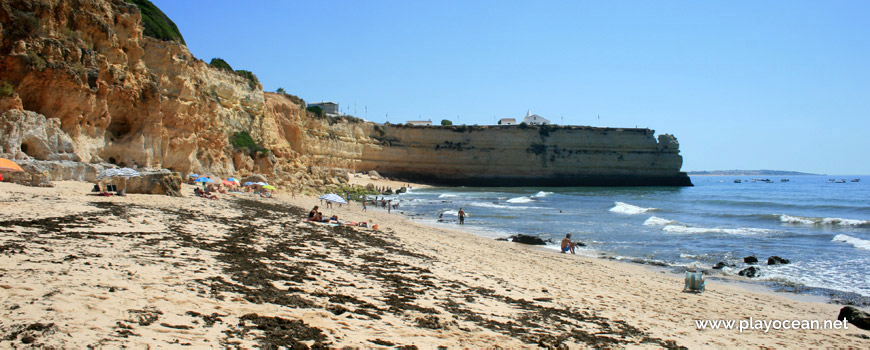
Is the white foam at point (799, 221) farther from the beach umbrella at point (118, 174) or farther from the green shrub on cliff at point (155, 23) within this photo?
the green shrub on cliff at point (155, 23)

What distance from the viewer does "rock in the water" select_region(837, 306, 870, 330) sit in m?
7.28

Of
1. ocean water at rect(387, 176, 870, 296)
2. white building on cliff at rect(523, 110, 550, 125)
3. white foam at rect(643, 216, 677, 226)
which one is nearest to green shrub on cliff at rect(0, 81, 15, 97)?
ocean water at rect(387, 176, 870, 296)

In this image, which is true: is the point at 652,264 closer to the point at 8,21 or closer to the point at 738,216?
the point at 738,216

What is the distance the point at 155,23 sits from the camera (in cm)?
3066

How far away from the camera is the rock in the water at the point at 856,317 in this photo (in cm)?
728

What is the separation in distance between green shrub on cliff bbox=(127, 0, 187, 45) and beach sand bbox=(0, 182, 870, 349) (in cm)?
2017

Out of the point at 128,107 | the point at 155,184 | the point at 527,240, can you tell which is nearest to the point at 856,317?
the point at 527,240

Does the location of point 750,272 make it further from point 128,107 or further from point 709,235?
point 128,107

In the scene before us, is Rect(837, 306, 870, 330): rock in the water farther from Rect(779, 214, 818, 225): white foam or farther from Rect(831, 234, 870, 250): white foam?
Rect(779, 214, 818, 225): white foam

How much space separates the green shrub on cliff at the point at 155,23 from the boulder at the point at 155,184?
605 inches

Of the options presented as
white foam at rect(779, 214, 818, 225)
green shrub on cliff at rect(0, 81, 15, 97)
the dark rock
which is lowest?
the dark rock

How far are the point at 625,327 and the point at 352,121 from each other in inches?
2310

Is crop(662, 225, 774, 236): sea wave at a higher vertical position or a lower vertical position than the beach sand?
lower

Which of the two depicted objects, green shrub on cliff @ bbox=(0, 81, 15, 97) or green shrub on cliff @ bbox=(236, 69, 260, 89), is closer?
green shrub on cliff @ bbox=(0, 81, 15, 97)
